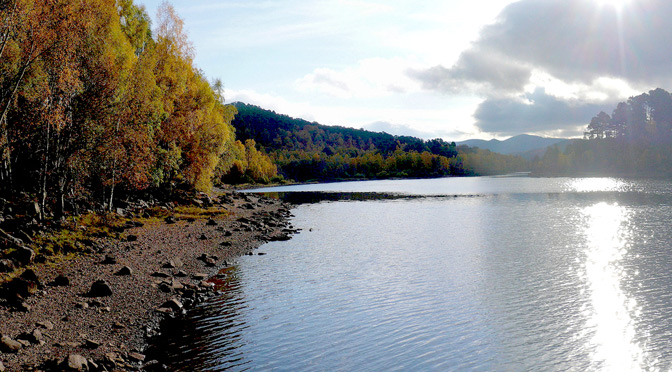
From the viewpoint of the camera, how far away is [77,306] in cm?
2242

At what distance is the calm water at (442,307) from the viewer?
1994cm

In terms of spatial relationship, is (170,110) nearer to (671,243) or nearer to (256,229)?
(256,229)

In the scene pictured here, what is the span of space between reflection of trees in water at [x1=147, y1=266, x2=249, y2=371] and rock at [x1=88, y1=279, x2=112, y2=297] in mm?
4127

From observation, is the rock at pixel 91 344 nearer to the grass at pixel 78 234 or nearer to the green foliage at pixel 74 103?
the grass at pixel 78 234

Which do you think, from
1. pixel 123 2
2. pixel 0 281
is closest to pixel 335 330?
pixel 0 281

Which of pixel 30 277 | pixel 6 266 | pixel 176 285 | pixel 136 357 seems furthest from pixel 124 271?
pixel 136 357

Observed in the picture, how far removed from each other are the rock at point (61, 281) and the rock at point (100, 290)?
1.41m

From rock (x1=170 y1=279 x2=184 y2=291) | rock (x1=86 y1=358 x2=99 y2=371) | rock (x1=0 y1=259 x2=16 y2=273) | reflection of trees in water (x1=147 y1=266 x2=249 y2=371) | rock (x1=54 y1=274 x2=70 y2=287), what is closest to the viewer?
rock (x1=86 y1=358 x2=99 y2=371)

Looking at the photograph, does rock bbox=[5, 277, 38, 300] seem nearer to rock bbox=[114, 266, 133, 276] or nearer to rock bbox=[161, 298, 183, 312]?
rock bbox=[114, 266, 133, 276]

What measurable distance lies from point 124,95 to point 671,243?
187 ft

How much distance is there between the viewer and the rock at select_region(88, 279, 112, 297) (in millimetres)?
24541

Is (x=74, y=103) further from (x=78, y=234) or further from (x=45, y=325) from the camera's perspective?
(x=45, y=325)

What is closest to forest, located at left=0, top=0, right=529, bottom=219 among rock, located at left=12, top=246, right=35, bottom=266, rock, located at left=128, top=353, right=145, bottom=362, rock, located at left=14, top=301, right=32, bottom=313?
rock, located at left=12, top=246, right=35, bottom=266

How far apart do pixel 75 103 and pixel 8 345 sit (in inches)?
1073
